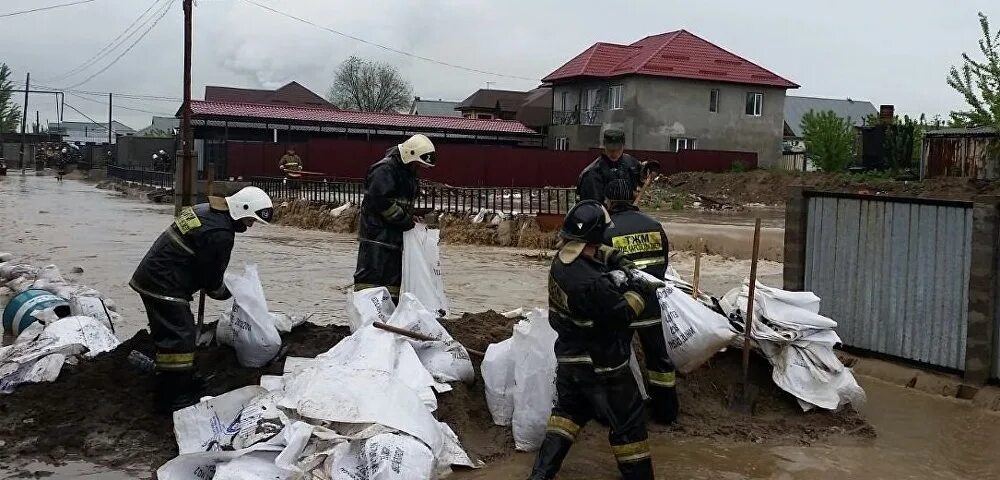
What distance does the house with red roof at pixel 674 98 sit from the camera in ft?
129

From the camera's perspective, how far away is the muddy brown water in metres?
5.29

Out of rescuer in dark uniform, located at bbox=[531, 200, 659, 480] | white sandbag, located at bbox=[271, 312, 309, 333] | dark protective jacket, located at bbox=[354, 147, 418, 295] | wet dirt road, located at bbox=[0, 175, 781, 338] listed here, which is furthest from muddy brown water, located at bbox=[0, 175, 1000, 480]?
dark protective jacket, located at bbox=[354, 147, 418, 295]

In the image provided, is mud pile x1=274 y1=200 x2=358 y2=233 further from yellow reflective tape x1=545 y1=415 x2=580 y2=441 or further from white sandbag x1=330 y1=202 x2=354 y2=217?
yellow reflective tape x1=545 y1=415 x2=580 y2=441

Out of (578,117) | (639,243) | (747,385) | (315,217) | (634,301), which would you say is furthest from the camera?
(578,117)

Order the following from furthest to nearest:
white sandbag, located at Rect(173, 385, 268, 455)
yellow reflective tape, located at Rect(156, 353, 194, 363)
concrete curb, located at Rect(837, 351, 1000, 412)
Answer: concrete curb, located at Rect(837, 351, 1000, 412) → yellow reflective tape, located at Rect(156, 353, 194, 363) → white sandbag, located at Rect(173, 385, 268, 455)

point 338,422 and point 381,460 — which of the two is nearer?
point 381,460

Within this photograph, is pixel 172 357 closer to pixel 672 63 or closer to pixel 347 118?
pixel 347 118

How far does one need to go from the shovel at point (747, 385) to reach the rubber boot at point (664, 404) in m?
0.54

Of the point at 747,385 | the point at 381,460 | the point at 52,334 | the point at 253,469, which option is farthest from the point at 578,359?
the point at 52,334

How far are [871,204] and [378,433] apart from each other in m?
4.88

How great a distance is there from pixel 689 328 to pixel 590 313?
1.55 meters

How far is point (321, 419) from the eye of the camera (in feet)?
15.6

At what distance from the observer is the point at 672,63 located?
39.9 m

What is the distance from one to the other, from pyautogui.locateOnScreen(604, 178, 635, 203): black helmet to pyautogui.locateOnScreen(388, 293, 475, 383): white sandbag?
56.1 inches
